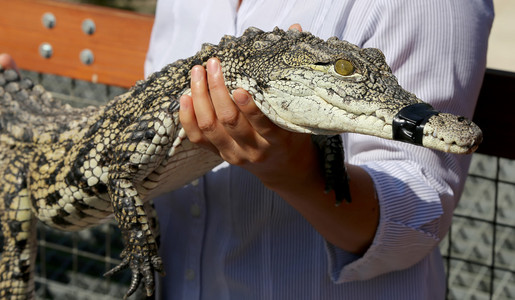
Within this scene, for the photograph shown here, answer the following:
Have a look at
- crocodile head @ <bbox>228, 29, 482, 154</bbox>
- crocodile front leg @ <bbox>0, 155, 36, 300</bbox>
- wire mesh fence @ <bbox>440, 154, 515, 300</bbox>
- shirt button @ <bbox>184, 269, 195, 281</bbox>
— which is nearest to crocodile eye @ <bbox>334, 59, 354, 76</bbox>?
crocodile head @ <bbox>228, 29, 482, 154</bbox>

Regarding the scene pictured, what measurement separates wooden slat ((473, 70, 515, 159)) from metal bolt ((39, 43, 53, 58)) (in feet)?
4.29

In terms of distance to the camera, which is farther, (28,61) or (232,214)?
(28,61)

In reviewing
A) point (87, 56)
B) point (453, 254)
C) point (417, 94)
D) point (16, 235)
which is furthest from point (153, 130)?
point (453, 254)

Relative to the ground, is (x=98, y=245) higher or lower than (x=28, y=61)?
lower

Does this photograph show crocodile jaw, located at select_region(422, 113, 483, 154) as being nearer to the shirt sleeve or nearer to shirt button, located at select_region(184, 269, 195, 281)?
the shirt sleeve

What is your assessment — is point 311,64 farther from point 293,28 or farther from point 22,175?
point 22,175

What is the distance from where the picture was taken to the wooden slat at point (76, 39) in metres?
2.07

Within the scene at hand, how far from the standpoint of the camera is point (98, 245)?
3.09m

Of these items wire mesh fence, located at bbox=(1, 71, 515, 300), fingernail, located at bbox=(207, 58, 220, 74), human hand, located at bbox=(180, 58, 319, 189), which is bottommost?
wire mesh fence, located at bbox=(1, 71, 515, 300)

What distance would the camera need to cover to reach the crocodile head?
2.99 ft

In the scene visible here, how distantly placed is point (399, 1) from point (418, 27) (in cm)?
6

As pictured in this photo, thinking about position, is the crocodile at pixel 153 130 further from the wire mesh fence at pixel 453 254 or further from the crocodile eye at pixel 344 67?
the wire mesh fence at pixel 453 254

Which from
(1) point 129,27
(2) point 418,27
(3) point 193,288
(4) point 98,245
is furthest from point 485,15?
(4) point 98,245

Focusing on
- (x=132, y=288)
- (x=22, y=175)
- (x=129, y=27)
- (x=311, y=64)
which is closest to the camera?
(x=311, y=64)
